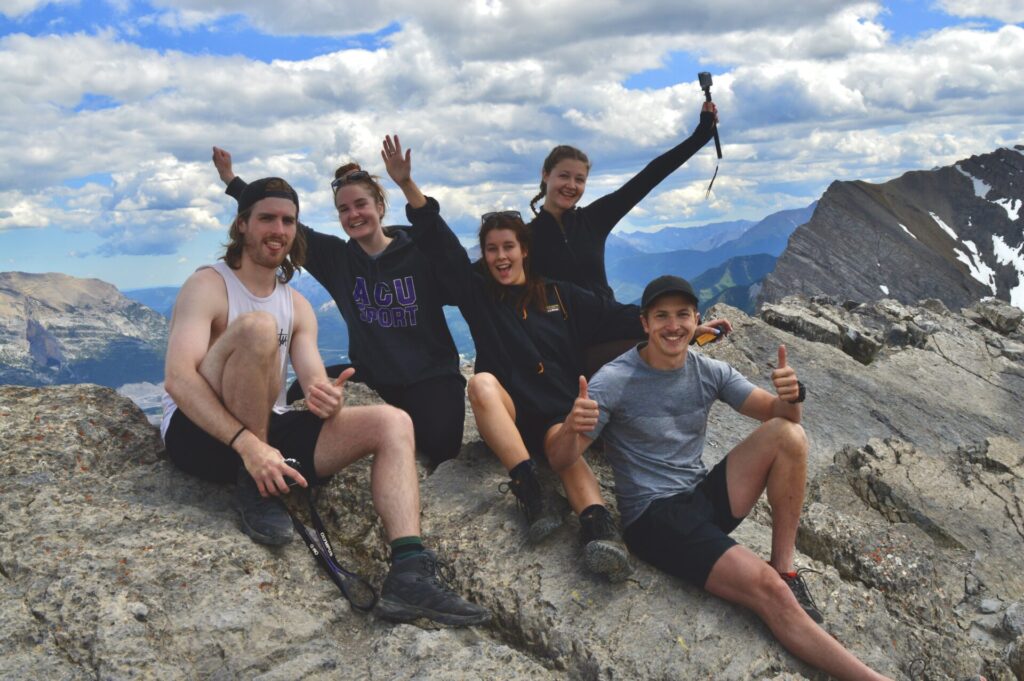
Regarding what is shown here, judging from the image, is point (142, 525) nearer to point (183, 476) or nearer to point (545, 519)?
point (183, 476)

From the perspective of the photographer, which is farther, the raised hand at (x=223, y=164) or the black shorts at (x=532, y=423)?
the raised hand at (x=223, y=164)

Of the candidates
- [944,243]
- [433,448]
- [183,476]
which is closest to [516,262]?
[433,448]

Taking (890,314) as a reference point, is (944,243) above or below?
below

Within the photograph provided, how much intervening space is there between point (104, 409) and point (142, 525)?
2.07 meters

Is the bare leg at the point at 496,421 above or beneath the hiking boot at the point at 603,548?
above

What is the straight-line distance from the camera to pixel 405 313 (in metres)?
8.34

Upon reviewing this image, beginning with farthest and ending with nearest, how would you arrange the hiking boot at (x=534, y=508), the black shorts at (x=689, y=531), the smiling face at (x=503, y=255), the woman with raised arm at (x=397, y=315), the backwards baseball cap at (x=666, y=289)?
the woman with raised arm at (x=397, y=315) < the smiling face at (x=503, y=255) < the hiking boot at (x=534, y=508) < the backwards baseball cap at (x=666, y=289) < the black shorts at (x=689, y=531)

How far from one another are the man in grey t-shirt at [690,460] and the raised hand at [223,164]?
4.94 meters

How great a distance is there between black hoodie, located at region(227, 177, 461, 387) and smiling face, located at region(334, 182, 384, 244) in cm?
30

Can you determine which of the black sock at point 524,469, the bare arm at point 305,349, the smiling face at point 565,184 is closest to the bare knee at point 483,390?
the black sock at point 524,469

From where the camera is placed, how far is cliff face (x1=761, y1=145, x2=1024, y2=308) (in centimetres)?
11669

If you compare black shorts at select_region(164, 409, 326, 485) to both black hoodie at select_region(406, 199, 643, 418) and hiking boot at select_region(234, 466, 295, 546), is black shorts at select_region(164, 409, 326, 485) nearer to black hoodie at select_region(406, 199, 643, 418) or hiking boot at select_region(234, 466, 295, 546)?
hiking boot at select_region(234, 466, 295, 546)

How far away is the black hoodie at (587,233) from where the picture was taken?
9.29 meters

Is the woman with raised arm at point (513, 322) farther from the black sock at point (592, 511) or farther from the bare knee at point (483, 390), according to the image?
the black sock at point (592, 511)
